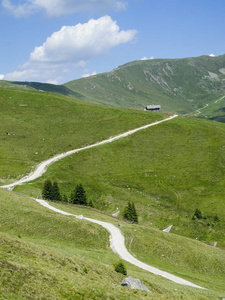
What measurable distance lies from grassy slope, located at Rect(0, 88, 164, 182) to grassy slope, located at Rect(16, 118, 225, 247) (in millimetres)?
10769

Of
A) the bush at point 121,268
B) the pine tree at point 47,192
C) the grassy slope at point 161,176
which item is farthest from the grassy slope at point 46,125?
the bush at point 121,268

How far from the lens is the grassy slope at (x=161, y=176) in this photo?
75.4 m

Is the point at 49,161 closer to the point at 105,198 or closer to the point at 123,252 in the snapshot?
the point at 105,198

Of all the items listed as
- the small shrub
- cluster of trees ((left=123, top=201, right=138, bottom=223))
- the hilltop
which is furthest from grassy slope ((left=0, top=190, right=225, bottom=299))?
the small shrub

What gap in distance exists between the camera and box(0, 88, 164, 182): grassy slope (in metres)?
107

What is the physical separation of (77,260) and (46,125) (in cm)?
10892

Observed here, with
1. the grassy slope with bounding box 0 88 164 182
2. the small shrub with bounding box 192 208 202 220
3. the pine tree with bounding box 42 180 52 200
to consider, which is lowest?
the small shrub with bounding box 192 208 202 220

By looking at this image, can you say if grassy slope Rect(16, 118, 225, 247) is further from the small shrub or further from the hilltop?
the small shrub

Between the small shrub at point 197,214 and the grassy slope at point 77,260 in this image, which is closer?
the grassy slope at point 77,260

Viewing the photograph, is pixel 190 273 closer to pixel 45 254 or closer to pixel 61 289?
pixel 45 254

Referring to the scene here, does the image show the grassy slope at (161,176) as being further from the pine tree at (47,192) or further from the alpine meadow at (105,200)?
the pine tree at (47,192)

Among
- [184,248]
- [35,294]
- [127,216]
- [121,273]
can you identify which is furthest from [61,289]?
[127,216]

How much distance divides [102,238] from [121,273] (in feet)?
57.0

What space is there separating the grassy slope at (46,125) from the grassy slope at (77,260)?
44.0 metres
